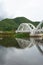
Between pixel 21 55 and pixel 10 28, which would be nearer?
pixel 21 55

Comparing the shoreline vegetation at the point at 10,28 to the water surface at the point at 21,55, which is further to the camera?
the shoreline vegetation at the point at 10,28

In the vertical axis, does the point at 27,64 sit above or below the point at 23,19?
above

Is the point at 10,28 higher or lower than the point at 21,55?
lower

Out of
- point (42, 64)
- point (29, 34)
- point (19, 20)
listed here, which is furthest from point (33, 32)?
point (19, 20)

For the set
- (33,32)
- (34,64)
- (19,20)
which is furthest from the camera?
(19,20)

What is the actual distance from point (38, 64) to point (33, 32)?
63633mm

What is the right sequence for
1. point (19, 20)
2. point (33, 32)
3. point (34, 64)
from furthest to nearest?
point (19, 20), point (33, 32), point (34, 64)

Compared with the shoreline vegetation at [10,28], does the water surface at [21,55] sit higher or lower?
higher

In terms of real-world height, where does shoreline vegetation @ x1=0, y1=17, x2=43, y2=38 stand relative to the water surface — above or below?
below

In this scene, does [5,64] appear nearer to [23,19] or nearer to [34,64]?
[34,64]

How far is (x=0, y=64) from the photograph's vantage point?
1355 centimetres

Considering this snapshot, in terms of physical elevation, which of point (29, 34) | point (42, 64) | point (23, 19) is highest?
point (42, 64)

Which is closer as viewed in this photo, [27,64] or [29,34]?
[27,64]

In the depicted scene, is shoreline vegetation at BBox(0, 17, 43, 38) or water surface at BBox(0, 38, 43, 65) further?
shoreline vegetation at BBox(0, 17, 43, 38)
